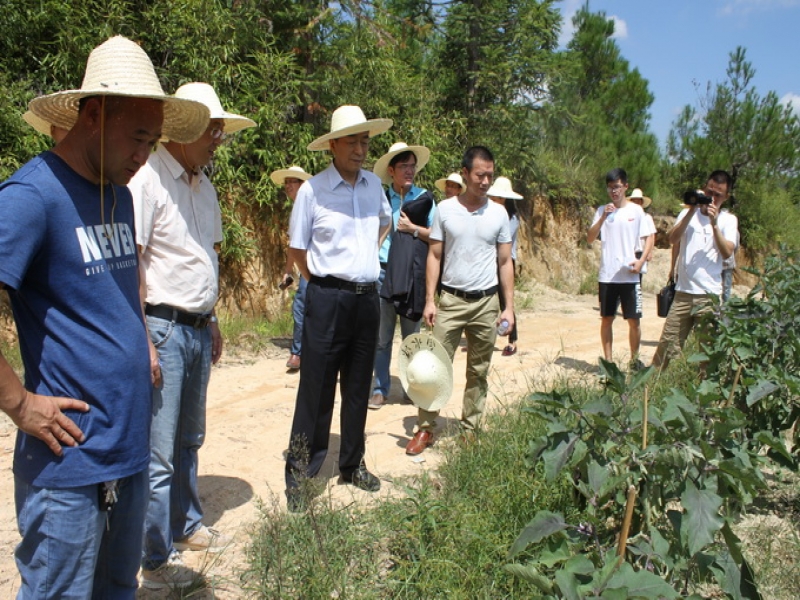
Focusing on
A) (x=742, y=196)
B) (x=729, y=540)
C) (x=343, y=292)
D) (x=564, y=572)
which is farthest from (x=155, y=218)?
(x=742, y=196)

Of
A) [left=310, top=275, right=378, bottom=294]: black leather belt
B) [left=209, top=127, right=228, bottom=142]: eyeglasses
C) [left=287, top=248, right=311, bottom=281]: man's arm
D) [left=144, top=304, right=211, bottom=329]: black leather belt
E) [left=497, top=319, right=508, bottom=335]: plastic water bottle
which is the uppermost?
[left=209, top=127, right=228, bottom=142]: eyeglasses

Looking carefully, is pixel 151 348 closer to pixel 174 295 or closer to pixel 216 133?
pixel 174 295

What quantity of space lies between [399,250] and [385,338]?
2.39 ft

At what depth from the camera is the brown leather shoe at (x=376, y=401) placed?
5535mm

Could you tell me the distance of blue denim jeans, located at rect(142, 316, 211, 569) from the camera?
Result: 2.80 m

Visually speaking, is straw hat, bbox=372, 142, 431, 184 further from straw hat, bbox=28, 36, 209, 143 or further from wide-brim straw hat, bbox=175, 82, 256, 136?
straw hat, bbox=28, 36, 209, 143

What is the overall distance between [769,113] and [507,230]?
15635mm

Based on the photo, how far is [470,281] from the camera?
4.46m

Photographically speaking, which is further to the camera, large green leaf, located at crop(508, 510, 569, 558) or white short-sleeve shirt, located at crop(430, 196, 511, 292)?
white short-sleeve shirt, located at crop(430, 196, 511, 292)

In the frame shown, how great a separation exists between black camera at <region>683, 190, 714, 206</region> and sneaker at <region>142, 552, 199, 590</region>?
182 inches

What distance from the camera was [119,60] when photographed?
1995 mm

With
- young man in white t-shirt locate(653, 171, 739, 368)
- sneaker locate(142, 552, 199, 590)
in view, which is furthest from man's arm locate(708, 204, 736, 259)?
sneaker locate(142, 552, 199, 590)

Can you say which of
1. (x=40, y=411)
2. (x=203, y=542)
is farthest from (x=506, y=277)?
(x=40, y=411)

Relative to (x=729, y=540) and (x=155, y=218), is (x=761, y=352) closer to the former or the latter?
(x=729, y=540)
